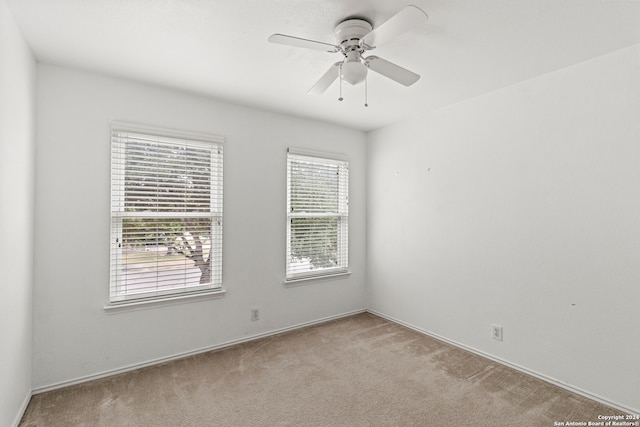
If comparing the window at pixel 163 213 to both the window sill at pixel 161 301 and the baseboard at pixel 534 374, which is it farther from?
the baseboard at pixel 534 374

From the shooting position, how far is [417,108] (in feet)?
11.1

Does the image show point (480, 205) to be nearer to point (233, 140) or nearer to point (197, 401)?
point (233, 140)

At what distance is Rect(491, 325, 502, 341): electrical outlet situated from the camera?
2.84 m

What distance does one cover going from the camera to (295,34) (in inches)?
78.8

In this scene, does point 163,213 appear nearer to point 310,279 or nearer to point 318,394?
point 310,279

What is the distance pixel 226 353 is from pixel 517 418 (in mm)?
2377

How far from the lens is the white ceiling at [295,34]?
1751 millimetres

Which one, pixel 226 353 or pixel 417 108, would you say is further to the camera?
pixel 417 108

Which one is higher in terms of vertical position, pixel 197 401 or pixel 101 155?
pixel 101 155

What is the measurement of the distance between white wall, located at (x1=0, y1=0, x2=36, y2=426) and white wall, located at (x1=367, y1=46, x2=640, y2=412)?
341 cm

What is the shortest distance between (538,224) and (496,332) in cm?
105

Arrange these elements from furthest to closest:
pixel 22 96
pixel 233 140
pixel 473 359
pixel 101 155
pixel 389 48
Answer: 1. pixel 233 140
2. pixel 473 359
3. pixel 101 155
4. pixel 389 48
5. pixel 22 96

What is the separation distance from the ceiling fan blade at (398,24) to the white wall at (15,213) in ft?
6.45

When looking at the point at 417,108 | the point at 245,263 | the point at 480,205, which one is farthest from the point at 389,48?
the point at 245,263
